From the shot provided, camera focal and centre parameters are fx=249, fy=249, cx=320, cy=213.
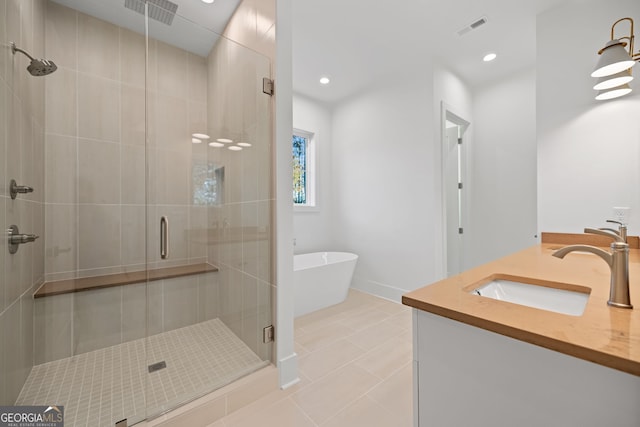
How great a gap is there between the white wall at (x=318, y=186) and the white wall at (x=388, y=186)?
0.13 meters

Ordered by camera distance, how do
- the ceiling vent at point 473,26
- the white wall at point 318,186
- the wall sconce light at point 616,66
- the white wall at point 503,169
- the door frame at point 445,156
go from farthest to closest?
the white wall at point 318,186
the white wall at point 503,169
the door frame at point 445,156
the ceiling vent at point 473,26
the wall sconce light at point 616,66

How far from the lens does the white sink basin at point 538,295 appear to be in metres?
0.95

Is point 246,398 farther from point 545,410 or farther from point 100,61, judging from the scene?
point 100,61

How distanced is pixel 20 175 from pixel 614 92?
3.87 meters

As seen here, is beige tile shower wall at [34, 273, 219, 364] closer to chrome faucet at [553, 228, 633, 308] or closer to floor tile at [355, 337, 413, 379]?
floor tile at [355, 337, 413, 379]

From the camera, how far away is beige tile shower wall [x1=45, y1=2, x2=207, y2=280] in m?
1.84

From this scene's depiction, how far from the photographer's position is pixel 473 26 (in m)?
2.39

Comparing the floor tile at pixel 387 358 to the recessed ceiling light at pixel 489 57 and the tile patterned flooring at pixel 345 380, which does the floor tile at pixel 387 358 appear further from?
Result: the recessed ceiling light at pixel 489 57

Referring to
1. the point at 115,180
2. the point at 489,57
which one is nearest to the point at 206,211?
the point at 115,180

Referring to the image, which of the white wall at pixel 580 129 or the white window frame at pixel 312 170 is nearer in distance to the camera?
the white wall at pixel 580 129

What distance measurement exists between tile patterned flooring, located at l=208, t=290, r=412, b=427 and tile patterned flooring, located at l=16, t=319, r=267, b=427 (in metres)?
0.28

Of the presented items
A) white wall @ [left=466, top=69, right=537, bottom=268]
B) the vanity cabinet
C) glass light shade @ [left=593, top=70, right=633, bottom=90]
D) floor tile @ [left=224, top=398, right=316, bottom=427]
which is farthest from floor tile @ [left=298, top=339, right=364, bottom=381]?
glass light shade @ [left=593, top=70, right=633, bottom=90]

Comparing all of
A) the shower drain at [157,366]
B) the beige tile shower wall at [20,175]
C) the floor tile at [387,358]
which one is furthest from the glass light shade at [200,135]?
the floor tile at [387,358]

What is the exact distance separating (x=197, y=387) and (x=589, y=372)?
5.74ft
